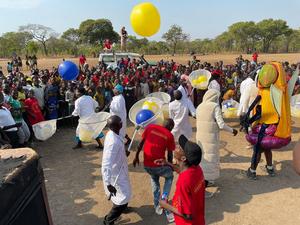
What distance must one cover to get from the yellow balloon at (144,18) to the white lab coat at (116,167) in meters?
5.49

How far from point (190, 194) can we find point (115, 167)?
156cm

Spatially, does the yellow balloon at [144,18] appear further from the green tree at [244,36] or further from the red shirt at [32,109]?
the green tree at [244,36]

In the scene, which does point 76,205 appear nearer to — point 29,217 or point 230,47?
point 29,217

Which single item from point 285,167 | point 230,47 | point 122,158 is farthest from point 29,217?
point 230,47

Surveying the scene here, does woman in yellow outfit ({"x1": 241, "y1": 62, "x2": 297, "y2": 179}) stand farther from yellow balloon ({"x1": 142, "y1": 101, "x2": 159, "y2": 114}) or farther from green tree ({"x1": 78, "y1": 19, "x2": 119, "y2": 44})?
green tree ({"x1": 78, "y1": 19, "x2": 119, "y2": 44})

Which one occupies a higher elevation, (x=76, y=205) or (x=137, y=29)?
(x=137, y=29)

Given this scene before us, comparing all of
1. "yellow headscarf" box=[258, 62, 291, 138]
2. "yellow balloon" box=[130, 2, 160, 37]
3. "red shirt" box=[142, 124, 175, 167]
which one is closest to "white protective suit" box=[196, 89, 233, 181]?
"yellow headscarf" box=[258, 62, 291, 138]

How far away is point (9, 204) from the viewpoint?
215cm

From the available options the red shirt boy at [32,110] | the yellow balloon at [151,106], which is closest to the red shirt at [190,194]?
the yellow balloon at [151,106]

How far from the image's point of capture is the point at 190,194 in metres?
3.14

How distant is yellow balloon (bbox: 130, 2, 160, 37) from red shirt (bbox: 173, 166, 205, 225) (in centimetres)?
670

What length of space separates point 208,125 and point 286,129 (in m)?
1.51

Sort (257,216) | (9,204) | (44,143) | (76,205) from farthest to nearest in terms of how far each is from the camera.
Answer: (44,143) → (76,205) → (257,216) → (9,204)

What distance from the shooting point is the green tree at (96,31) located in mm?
54594
